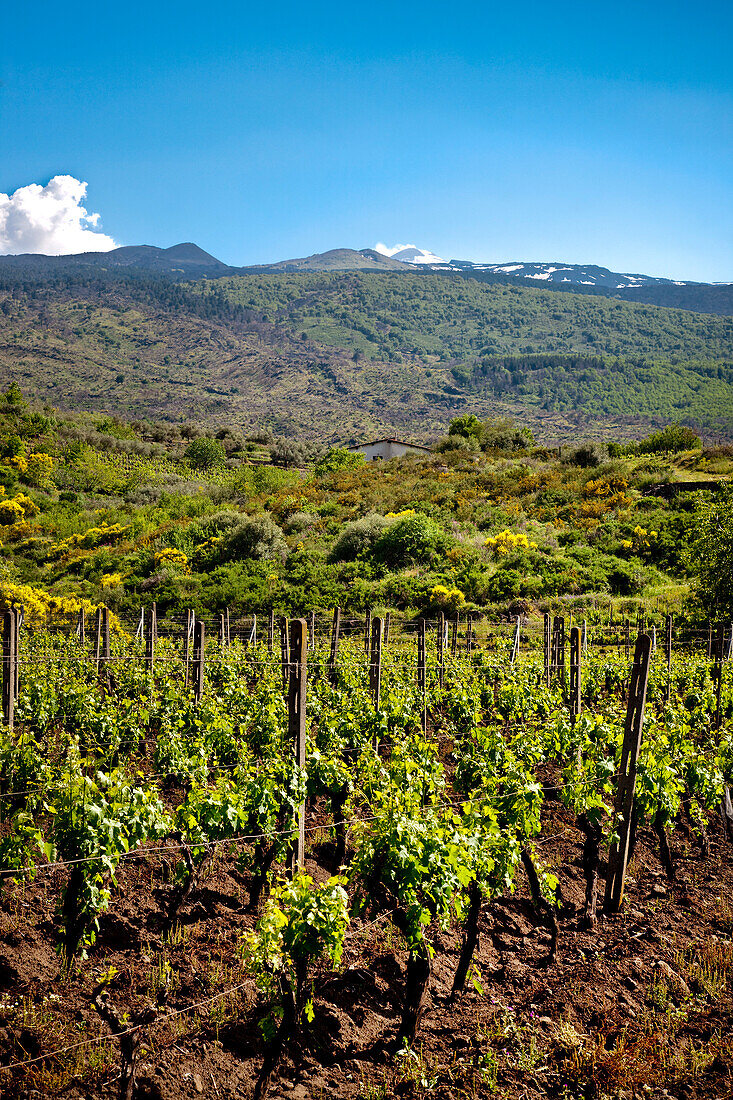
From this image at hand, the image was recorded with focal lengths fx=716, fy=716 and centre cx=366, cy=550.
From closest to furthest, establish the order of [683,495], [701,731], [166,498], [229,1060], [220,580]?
[229,1060]
[701,731]
[220,580]
[683,495]
[166,498]

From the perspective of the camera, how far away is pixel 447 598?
26.7 meters

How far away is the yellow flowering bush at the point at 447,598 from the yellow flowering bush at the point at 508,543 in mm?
4768

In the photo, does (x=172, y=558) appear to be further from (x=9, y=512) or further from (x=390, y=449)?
(x=390, y=449)

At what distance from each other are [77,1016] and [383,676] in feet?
26.9

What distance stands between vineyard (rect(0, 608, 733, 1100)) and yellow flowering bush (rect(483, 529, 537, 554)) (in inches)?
854

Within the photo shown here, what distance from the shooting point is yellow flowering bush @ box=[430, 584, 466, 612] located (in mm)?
26672

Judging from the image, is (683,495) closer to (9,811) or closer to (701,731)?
(701,731)

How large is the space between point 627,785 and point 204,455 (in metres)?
51.3

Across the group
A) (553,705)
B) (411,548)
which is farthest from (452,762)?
(411,548)

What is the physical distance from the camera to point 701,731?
11703 millimetres

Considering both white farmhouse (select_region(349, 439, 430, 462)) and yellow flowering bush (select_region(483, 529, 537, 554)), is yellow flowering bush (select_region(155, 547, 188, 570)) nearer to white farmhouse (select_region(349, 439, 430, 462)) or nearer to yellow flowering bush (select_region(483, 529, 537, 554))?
yellow flowering bush (select_region(483, 529, 537, 554))

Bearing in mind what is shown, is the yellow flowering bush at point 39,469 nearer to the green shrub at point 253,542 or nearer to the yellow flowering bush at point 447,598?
the green shrub at point 253,542

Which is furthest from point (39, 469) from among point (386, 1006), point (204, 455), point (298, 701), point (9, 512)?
point (386, 1006)

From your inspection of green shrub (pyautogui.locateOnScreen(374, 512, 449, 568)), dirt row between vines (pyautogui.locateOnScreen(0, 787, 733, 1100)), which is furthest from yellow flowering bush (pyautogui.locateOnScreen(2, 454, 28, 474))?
dirt row between vines (pyautogui.locateOnScreen(0, 787, 733, 1100))
